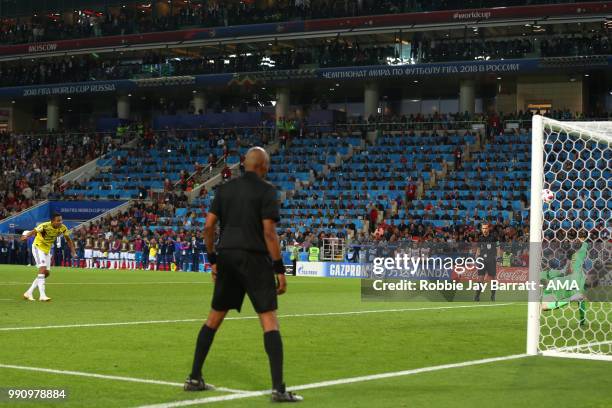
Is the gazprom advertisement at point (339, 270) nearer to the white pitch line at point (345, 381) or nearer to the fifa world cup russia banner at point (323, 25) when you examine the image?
the fifa world cup russia banner at point (323, 25)

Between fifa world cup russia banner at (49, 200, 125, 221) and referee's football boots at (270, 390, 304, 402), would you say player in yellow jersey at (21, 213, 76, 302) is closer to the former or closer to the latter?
referee's football boots at (270, 390, 304, 402)

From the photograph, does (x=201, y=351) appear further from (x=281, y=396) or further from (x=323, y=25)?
(x=323, y=25)

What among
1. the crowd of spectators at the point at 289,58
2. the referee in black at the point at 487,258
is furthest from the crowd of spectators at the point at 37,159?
the referee in black at the point at 487,258

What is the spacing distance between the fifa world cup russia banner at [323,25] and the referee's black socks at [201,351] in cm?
4252

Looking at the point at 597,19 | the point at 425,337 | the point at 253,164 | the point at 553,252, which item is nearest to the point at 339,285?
the point at 553,252

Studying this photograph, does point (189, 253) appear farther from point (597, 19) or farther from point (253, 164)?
point (253, 164)

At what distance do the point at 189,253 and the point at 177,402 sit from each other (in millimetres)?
33527

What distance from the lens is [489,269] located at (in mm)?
24312

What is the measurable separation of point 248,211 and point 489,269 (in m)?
17.6

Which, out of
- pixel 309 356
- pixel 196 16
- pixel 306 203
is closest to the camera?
pixel 309 356

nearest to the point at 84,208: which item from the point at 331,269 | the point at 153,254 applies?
the point at 153,254

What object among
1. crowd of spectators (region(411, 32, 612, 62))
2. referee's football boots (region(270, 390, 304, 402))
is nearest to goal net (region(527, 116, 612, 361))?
referee's football boots (region(270, 390, 304, 402))

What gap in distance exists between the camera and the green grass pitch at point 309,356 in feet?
25.9

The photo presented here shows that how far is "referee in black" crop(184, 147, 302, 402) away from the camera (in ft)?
24.8
